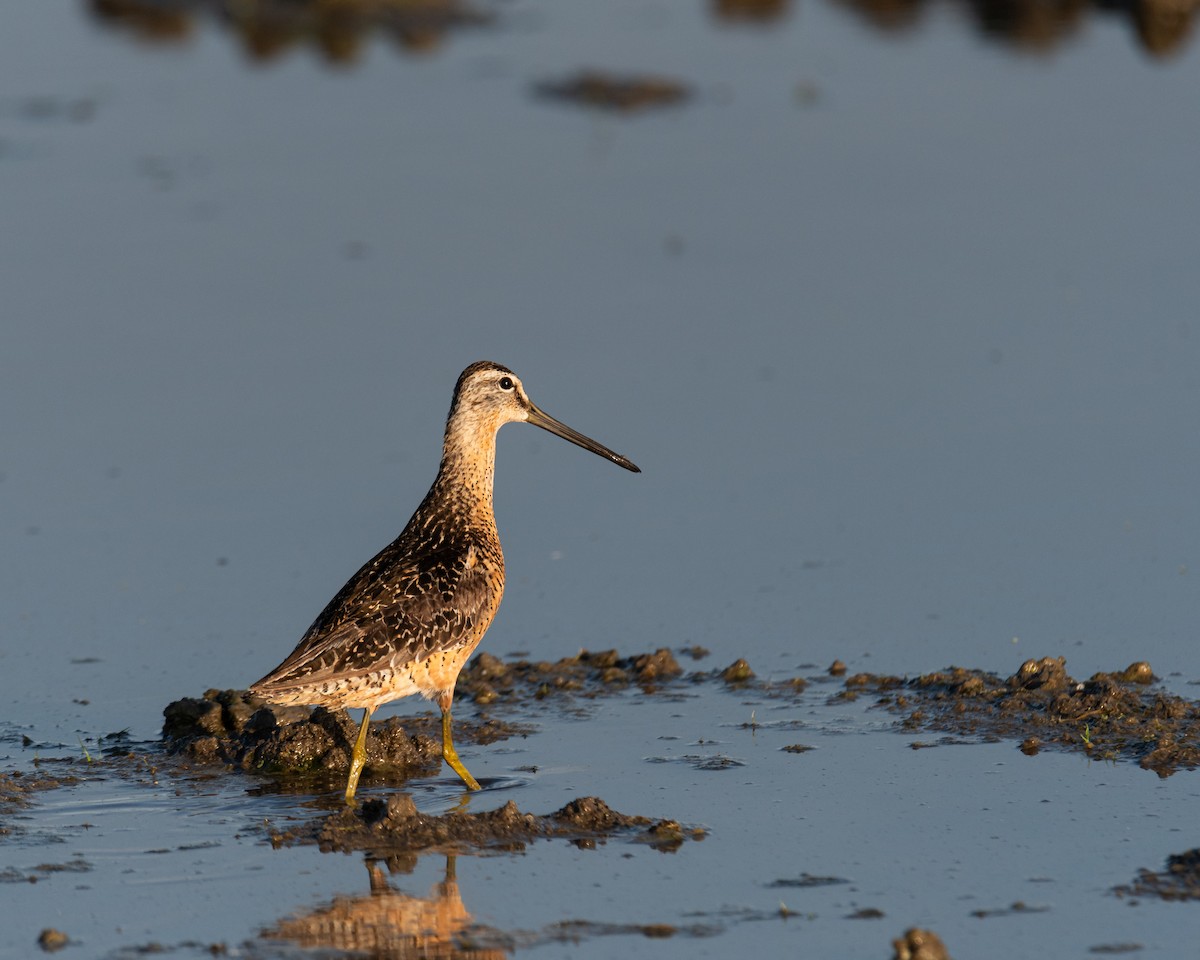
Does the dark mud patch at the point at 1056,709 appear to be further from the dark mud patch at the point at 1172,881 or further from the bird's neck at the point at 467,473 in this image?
the bird's neck at the point at 467,473

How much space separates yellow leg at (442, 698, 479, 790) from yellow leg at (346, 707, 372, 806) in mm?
283

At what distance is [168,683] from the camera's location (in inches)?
335

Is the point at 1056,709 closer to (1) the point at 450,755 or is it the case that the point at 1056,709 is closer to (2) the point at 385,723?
(1) the point at 450,755

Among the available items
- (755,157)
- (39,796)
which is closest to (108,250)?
(755,157)

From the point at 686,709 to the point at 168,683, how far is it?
86.3 inches

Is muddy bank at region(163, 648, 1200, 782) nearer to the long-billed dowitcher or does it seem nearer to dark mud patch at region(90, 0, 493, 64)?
the long-billed dowitcher

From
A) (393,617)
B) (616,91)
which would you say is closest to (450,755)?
(393,617)

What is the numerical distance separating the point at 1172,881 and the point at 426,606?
9.26 ft

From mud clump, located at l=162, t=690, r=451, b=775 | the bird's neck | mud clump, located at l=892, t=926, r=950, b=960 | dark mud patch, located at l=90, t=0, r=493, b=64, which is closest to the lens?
mud clump, located at l=892, t=926, r=950, b=960

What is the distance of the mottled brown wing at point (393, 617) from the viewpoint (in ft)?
23.8

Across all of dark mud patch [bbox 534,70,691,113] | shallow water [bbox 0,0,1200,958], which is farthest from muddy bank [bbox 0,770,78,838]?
dark mud patch [bbox 534,70,691,113]

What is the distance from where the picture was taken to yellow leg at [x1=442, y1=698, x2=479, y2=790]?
7348 mm

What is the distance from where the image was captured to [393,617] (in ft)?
24.3

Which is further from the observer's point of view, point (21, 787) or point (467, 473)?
point (467, 473)
